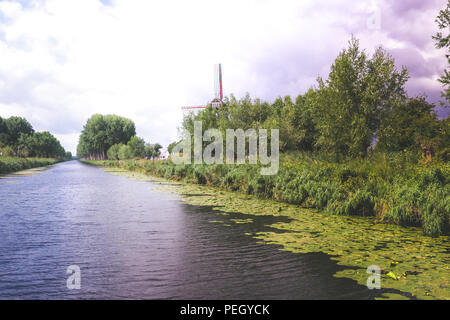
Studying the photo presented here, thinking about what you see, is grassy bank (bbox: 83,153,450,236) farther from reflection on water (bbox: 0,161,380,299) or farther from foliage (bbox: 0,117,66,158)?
foliage (bbox: 0,117,66,158)

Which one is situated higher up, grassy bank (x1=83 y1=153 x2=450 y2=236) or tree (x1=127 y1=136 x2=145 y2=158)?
tree (x1=127 y1=136 x2=145 y2=158)

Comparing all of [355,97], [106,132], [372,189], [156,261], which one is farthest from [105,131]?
[156,261]

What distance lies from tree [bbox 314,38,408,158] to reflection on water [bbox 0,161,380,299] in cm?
1173

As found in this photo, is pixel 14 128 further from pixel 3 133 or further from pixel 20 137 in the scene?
pixel 3 133

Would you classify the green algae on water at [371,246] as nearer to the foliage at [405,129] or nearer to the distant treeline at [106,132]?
the foliage at [405,129]

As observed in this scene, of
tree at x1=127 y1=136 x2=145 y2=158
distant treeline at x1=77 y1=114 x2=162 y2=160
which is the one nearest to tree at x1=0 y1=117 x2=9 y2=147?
distant treeline at x1=77 y1=114 x2=162 y2=160

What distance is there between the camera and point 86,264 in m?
6.30

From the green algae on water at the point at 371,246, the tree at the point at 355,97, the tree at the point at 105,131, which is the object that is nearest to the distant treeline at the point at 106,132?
the tree at the point at 105,131

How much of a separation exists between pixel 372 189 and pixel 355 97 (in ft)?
39.3

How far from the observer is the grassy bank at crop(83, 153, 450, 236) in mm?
8852

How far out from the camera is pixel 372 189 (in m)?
11.0

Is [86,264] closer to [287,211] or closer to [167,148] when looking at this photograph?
[287,211]

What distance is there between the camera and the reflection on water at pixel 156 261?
5.00m

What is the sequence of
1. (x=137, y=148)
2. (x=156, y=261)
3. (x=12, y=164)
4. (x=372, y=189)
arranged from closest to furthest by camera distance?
(x=156, y=261) < (x=372, y=189) < (x=12, y=164) < (x=137, y=148)
